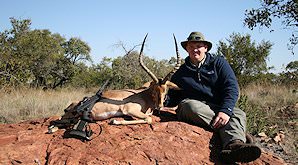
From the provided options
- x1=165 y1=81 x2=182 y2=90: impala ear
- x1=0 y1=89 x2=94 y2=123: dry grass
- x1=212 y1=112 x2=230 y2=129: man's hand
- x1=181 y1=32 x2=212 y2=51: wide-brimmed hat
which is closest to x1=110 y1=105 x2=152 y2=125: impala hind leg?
x1=165 y1=81 x2=182 y2=90: impala ear

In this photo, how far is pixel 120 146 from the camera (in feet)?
14.0

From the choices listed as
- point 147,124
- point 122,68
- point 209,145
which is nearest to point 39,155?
point 147,124

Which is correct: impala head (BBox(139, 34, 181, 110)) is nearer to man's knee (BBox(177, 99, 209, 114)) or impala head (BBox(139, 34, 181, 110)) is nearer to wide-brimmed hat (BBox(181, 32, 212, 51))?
wide-brimmed hat (BBox(181, 32, 212, 51))

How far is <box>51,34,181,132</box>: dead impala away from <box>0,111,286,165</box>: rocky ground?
45cm

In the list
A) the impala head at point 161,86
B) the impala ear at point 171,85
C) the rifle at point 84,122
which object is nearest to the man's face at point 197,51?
the impala head at point 161,86

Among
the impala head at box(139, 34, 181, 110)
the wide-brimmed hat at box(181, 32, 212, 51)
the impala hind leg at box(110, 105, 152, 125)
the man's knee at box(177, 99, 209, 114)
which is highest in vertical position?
the wide-brimmed hat at box(181, 32, 212, 51)

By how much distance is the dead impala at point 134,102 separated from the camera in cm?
539

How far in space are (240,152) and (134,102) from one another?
2.27m

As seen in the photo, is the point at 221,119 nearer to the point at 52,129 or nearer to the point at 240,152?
the point at 240,152

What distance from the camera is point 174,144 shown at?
14.3 ft

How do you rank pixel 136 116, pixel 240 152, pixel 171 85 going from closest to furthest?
1. pixel 240 152
2. pixel 136 116
3. pixel 171 85

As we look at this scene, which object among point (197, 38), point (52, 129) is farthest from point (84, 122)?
point (197, 38)

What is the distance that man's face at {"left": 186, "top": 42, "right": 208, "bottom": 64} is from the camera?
5.09 metres

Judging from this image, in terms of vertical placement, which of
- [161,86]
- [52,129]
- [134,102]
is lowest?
[52,129]
